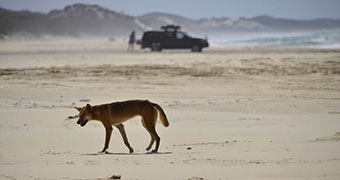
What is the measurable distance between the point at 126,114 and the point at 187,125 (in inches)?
107

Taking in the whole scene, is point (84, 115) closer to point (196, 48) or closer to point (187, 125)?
point (187, 125)

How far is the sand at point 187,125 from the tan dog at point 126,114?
405mm

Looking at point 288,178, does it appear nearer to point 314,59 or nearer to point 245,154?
point 245,154

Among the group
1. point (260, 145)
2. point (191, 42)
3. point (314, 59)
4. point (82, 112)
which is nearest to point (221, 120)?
point (260, 145)

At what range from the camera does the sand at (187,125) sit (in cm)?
750

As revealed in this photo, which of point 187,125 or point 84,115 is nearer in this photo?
point 84,115

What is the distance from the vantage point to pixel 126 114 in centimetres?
903

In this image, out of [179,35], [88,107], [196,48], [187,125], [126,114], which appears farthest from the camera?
[179,35]

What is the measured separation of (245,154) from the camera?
8.30 m

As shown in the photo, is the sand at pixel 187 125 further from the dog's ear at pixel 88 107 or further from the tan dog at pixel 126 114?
the dog's ear at pixel 88 107

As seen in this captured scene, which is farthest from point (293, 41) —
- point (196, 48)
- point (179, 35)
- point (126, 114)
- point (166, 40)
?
point (126, 114)

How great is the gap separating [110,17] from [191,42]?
506ft

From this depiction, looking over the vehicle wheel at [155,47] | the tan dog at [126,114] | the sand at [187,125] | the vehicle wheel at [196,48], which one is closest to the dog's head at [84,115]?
the tan dog at [126,114]

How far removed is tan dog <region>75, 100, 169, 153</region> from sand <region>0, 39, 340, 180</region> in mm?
405
